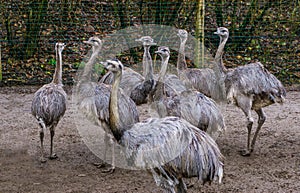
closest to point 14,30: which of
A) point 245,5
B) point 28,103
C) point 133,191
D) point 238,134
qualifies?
point 28,103

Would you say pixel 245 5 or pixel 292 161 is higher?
pixel 245 5

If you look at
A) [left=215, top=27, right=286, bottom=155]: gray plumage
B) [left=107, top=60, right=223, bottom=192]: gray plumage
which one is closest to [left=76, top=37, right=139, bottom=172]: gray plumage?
[left=107, top=60, right=223, bottom=192]: gray plumage

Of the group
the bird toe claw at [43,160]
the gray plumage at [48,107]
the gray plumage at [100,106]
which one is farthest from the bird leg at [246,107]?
the bird toe claw at [43,160]

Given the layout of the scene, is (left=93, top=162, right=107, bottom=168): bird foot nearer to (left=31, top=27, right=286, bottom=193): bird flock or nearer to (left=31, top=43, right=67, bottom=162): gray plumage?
(left=31, top=27, right=286, bottom=193): bird flock

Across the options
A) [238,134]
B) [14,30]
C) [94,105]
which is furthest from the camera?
[14,30]

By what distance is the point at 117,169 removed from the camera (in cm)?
572

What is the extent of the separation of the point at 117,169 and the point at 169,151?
5.14 feet

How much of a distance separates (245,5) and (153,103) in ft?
16.1

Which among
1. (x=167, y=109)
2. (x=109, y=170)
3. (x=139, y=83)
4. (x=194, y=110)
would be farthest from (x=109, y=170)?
(x=139, y=83)

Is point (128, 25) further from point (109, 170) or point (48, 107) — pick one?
point (109, 170)

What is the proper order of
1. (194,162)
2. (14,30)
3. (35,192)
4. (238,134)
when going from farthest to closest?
(14,30) → (238,134) → (35,192) → (194,162)

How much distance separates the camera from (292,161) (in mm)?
5801

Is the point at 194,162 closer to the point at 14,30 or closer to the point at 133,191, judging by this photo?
the point at 133,191

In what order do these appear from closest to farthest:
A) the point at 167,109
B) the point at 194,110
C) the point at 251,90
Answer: the point at 194,110 → the point at 167,109 → the point at 251,90
